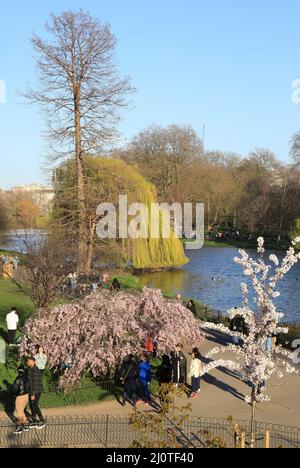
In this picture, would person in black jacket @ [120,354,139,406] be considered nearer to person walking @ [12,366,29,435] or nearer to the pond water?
person walking @ [12,366,29,435]

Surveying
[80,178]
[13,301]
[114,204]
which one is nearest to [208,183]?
[114,204]

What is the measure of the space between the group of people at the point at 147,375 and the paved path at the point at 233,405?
0.35 meters

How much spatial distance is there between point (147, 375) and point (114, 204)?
26647mm

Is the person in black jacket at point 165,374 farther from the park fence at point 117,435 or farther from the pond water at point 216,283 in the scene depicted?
the pond water at point 216,283

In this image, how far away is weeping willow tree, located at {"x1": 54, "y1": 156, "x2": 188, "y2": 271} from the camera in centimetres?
3128

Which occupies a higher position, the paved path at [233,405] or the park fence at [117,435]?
the park fence at [117,435]

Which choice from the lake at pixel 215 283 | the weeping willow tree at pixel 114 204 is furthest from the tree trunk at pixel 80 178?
the lake at pixel 215 283

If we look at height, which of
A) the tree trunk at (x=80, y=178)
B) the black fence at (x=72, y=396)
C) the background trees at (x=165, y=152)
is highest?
the background trees at (x=165, y=152)

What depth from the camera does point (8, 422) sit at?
11516 mm

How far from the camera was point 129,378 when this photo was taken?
41.0 ft

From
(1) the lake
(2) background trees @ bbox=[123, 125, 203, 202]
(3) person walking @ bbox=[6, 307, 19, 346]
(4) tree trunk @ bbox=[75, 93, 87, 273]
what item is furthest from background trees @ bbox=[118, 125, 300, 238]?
(3) person walking @ bbox=[6, 307, 19, 346]

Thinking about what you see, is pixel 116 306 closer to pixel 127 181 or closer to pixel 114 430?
pixel 114 430

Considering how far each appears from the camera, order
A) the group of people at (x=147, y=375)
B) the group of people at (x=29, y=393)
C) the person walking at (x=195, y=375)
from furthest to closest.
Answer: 1. the person walking at (x=195, y=375)
2. the group of people at (x=147, y=375)
3. the group of people at (x=29, y=393)

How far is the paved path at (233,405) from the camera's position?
12.1 metres
